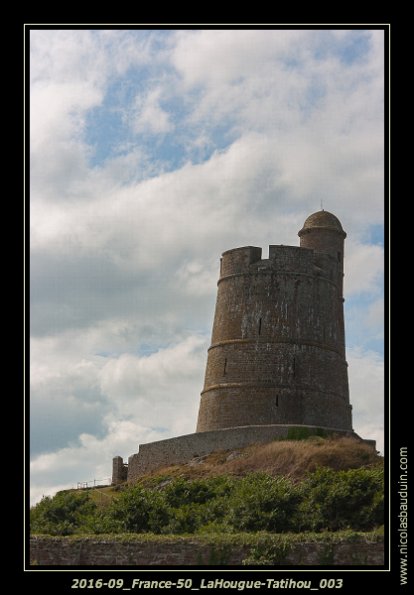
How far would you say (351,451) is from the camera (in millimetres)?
34281

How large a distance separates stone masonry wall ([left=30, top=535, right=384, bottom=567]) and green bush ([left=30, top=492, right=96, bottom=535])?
136 inches

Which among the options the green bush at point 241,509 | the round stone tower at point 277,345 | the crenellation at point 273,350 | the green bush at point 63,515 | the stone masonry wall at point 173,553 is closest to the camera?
the stone masonry wall at point 173,553

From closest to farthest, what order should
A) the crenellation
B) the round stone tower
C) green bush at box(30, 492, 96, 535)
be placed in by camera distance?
green bush at box(30, 492, 96, 535), the crenellation, the round stone tower

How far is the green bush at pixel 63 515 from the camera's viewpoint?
26.4 m

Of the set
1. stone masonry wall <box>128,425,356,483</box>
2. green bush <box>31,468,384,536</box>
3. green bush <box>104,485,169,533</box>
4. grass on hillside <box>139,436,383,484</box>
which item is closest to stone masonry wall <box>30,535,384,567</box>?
green bush <box>31,468,384,536</box>

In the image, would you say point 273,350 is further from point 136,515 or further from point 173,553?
point 173,553

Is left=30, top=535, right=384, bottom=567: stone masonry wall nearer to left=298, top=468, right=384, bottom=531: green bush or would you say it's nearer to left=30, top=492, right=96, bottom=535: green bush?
left=30, top=492, right=96, bottom=535: green bush

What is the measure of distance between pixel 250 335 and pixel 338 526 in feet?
53.6

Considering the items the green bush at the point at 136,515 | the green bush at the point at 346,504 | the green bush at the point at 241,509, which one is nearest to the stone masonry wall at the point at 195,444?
the green bush at the point at 241,509

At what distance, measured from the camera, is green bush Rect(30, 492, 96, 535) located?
1038 inches

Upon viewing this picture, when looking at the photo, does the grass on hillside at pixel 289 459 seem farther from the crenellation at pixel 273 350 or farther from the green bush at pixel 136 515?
the green bush at pixel 136 515

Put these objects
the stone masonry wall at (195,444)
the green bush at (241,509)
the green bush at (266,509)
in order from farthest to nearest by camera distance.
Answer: the stone masonry wall at (195,444), the green bush at (241,509), the green bush at (266,509)

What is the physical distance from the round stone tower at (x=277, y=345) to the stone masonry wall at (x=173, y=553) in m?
17.9

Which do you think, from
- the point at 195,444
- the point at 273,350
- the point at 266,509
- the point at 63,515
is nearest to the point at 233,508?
the point at 266,509
